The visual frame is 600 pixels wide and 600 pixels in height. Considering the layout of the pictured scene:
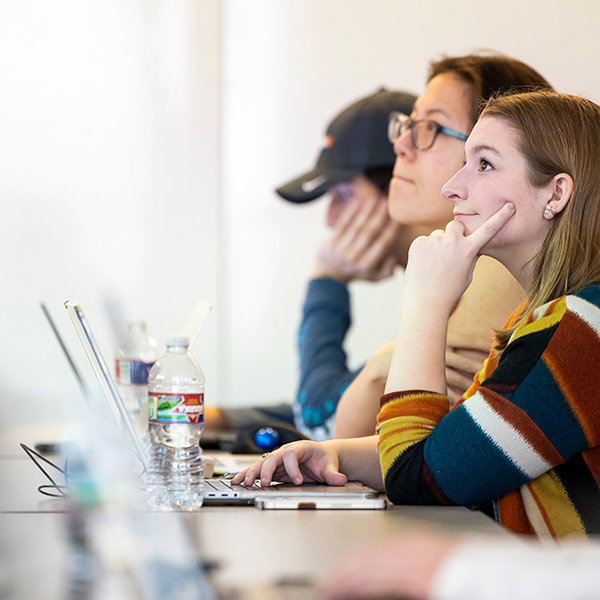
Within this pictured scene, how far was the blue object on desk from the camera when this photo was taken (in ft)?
5.82

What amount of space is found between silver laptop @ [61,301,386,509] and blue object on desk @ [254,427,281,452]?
500 millimetres

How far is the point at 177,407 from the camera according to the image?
115cm

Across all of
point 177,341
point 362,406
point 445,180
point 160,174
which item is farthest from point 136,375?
point 160,174

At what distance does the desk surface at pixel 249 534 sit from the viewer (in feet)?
2.44

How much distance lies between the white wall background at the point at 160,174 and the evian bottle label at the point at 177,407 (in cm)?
250

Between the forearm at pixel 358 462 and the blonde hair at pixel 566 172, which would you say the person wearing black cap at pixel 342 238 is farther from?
the blonde hair at pixel 566 172

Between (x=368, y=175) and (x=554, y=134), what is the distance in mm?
1993

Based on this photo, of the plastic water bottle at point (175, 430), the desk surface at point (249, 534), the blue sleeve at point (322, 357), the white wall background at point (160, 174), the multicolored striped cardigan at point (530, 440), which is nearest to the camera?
the desk surface at point (249, 534)

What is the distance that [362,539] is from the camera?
2.89ft

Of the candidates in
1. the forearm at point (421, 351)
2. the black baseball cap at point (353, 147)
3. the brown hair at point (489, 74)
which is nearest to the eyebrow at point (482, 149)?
the forearm at point (421, 351)

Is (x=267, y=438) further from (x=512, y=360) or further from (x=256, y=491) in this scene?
(x=512, y=360)

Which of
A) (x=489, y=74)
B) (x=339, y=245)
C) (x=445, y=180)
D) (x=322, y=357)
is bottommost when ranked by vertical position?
(x=322, y=357)

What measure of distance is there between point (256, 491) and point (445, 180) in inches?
41.8

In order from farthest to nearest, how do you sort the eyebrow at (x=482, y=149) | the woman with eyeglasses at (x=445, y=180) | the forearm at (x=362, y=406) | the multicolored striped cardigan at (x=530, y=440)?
the forearm at (x=362, y=406)
the woman with eyeglasses at (x=445, y=180)
the eyebrow at (x=482, y=149)
the multicolored striped cardigan at (x=530, y=440)
